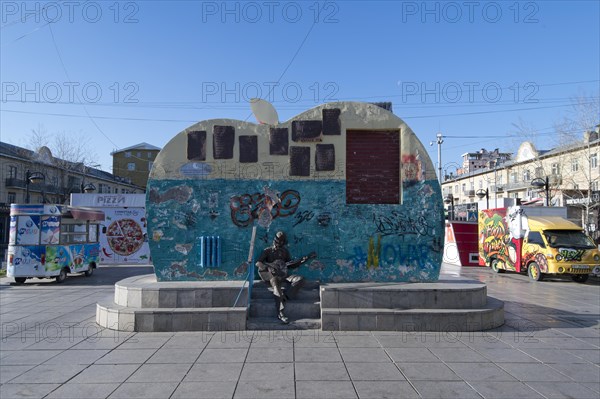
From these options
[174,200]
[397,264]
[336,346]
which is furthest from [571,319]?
[174,200]

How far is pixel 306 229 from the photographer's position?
9148 millimetres

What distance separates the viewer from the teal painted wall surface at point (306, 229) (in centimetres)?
905

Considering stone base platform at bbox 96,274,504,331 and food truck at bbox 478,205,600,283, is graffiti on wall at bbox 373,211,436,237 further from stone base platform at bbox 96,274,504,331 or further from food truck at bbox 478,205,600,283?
food truck at bbox 478,205,600,283

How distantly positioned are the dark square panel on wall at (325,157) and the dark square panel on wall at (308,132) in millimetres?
238

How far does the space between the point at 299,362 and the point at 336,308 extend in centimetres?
206

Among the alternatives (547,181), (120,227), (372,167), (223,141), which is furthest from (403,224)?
(120,227)

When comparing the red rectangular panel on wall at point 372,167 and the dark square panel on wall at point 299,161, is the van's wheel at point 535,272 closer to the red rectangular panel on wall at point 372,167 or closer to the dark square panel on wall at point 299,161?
the red rectangular panel on wall at point 372,167

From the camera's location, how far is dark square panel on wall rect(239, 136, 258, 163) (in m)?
9.28

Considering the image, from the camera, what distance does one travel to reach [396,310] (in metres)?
7.73

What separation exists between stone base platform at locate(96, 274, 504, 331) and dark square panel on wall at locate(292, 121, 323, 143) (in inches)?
130

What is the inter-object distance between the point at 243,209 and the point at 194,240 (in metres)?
1.27

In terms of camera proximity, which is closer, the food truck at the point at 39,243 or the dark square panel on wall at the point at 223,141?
the dark square panel on wall at the point at 223,141

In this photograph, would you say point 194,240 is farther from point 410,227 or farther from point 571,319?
point 571,319

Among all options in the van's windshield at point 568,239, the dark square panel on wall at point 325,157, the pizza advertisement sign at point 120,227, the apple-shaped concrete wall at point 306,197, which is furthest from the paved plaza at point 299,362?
the pizza advertisement sign at point 120,227
